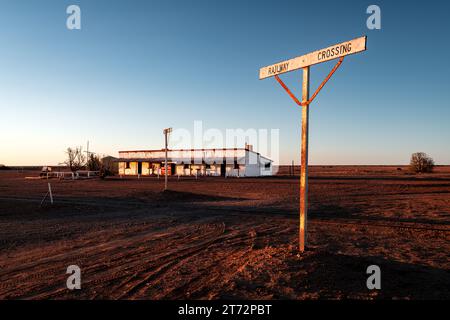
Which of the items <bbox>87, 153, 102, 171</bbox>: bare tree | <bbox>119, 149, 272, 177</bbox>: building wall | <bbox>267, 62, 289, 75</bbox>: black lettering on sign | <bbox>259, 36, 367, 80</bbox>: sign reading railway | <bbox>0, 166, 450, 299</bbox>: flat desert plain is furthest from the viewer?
<bbox>87, 153, 102, 171</bbox>: bare tree

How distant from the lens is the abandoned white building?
45.0 m

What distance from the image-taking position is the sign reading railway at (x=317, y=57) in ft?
16.1

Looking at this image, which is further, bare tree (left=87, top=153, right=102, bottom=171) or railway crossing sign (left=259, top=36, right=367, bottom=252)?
bare tree (left=87, top=153, right=102, bottom=171)

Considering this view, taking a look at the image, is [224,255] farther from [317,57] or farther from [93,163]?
[93,163]

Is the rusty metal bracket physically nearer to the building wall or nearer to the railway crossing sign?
the railway crossing sign

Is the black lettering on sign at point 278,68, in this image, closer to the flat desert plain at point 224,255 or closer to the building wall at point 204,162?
the flat desert plain at point 224,255

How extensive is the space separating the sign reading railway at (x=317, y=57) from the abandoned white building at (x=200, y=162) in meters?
36.2

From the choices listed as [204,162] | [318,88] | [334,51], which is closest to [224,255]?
[318,88]

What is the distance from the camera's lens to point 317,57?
18.0 feet

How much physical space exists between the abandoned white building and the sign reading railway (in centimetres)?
3616

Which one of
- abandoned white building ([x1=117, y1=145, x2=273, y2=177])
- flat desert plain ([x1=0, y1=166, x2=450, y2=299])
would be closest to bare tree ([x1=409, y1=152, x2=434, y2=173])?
abandoned white building ([x1=117, y1=145, x2=273, y2=177])

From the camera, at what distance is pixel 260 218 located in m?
11.4

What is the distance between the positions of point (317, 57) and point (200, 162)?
42845 mm
